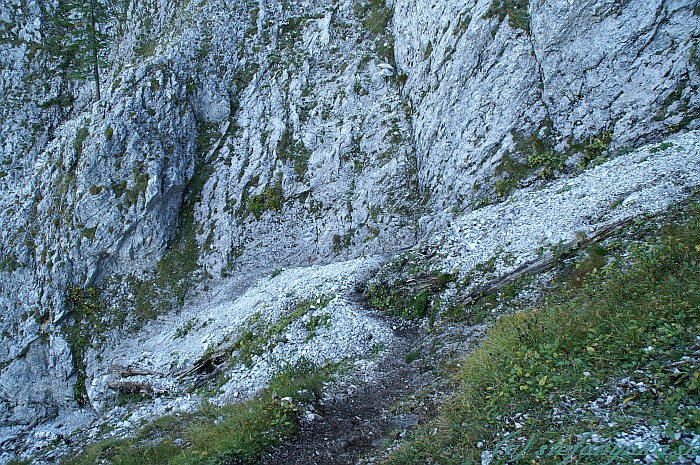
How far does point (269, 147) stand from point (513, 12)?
16.6 meters

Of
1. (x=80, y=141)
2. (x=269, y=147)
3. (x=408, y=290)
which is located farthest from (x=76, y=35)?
(x=408, y=290)

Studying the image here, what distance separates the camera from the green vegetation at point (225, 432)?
26.2 ft

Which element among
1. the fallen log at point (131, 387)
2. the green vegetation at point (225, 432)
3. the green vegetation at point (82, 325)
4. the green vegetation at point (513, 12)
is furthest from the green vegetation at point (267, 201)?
the green vegetation at point (513, 12)

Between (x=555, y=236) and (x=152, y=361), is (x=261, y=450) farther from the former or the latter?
(x=152, y=361)

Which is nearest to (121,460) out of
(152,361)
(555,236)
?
(152,361)

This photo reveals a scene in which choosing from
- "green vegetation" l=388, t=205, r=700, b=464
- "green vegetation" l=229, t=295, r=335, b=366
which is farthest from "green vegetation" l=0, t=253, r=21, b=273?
"green vegetation" l=388, t=205, r=700, b=464

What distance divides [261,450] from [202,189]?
22753 mm

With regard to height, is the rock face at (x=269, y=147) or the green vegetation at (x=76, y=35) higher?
Answer: the green vegetation at (x=76, y=35)

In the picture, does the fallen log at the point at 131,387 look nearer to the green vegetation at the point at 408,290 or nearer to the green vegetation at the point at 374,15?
the green vegetation at the point at 408,290

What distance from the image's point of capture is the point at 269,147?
2753 cm

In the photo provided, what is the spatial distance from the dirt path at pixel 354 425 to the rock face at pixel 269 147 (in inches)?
402

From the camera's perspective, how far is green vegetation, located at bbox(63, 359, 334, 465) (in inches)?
315

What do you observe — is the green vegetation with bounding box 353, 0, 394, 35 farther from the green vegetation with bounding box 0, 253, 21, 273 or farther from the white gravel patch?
the green vegetation with bounding box 0, 253, 21, 273

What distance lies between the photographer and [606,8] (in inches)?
674
